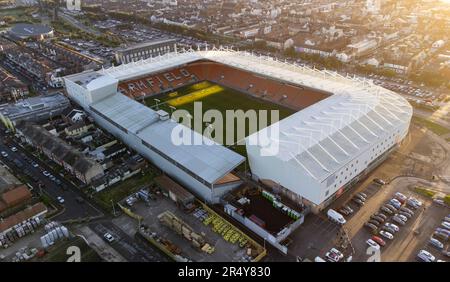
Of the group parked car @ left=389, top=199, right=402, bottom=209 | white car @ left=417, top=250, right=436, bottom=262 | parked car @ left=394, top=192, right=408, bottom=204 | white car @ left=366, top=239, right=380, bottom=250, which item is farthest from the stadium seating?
white car @ left=417, top=250, right=436, bottom=262

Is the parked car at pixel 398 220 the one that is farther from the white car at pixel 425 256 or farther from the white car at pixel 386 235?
the white car at pixel 425 256

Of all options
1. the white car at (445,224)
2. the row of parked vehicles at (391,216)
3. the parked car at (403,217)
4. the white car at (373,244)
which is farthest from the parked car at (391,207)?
the white car at (373,244)

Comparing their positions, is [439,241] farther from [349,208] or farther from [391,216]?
[349,208]

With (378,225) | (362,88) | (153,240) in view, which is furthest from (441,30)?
(153,240)

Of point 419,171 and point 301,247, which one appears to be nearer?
point 301,247

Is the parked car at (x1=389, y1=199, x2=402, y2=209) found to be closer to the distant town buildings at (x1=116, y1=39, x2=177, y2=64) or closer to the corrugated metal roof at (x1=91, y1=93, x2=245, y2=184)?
the corrugated metal roof at (x1=91, y1=93, x2=245, y2=184)

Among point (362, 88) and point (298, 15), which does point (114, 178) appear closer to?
point (362, 88)

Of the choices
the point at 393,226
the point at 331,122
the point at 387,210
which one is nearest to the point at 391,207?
the point at 387,210
